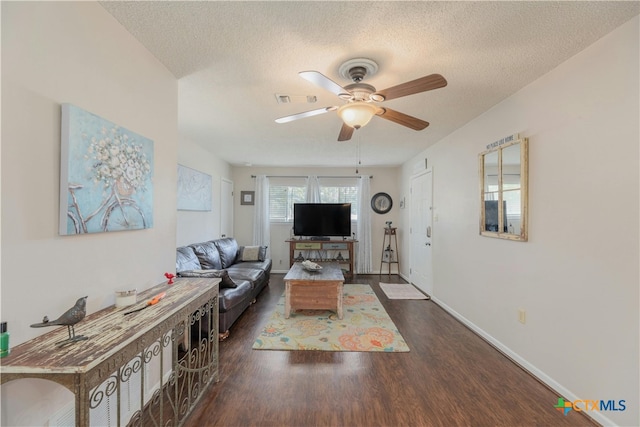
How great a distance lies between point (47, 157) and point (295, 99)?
185 cm

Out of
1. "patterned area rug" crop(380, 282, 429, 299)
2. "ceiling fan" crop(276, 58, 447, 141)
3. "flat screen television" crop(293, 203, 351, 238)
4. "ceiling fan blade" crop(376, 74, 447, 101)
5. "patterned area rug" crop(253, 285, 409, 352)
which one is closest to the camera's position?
"ceiling fan blade" crop(376, 74, 447, 101)

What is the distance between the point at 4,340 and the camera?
942 mm

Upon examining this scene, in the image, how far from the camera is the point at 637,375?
1457 millimetres

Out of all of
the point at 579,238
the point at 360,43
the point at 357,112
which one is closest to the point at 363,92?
the point at 357,112

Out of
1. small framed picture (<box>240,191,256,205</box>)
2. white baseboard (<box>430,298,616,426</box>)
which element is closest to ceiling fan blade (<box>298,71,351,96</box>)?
white baseboard (<box>430,298,616,426</box>)

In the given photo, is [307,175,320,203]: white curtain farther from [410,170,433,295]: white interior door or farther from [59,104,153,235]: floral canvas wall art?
[59,104,153,235]: floral canvas wall art

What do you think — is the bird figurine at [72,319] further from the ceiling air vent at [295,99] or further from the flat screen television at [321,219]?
the flat screen television at [321,219]

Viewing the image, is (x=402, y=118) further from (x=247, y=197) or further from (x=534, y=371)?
(x=247, y=197)

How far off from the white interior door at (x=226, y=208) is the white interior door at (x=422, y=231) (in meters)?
3.78

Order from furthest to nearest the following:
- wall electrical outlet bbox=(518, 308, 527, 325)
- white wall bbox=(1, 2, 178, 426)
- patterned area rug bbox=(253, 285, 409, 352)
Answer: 1. patterned area rug bbox=(253, 285, 409, 352)
2. wall electrical outlet bbox=(518, 308, 527, 325)
3. white wall bbox=(1, 2, 178, 426)

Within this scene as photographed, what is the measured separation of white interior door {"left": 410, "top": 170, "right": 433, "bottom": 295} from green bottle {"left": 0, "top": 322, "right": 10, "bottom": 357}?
435cm

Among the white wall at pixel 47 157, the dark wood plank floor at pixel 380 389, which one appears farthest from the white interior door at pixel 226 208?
the white wall at pixel 47 157

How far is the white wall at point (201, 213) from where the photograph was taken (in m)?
3.80

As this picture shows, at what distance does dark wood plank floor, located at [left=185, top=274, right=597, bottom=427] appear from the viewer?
1.69m
